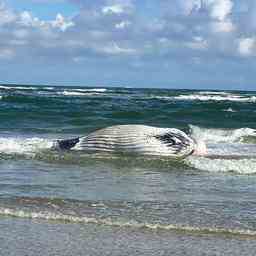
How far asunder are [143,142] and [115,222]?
5.90 metres

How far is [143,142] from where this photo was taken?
42.1 feet

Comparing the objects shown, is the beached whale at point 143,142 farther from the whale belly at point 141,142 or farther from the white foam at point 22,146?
the white foam at point 22,146

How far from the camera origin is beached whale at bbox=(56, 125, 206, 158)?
12.7m

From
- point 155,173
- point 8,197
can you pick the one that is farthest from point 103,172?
point 8,197

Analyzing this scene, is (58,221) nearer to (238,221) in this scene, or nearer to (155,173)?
(238,221)

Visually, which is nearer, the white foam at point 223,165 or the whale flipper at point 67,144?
the white foam at point 223,165

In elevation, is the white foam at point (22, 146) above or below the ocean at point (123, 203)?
above

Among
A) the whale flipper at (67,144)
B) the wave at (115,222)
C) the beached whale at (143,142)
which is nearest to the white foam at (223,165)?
the beached whale at (143,142)

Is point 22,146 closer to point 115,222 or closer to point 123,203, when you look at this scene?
point 123,203

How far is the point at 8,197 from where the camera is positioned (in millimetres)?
8266

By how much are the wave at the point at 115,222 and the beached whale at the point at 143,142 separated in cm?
548

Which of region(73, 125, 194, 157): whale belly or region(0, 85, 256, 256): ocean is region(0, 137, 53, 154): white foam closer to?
region(0, 85, 256, 256): ocean

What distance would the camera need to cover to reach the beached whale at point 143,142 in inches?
500

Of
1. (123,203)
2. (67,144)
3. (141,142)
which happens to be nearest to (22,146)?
(67,144)
